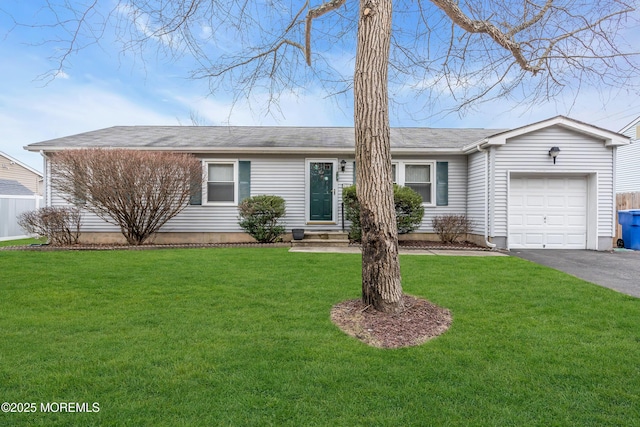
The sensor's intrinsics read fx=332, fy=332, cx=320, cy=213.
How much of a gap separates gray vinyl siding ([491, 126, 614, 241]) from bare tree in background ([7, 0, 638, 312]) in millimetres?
3979

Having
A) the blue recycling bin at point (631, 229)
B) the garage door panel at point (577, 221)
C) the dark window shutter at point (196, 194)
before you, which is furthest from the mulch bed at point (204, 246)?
the blue recycling bin at point (631, 229)

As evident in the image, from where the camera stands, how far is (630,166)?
579 inches

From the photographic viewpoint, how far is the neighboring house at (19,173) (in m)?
17.7

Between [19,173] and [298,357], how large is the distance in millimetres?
23941

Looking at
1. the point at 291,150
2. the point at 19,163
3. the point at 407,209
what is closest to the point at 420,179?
the point at 407,209

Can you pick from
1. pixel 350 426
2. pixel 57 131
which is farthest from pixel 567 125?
pixel 57 131

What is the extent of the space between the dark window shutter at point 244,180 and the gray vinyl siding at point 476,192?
675cm

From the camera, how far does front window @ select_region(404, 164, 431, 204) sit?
34.0 feet

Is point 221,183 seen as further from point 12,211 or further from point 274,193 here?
point 12,211

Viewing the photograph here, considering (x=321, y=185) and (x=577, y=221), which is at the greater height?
(x=321, y=185)

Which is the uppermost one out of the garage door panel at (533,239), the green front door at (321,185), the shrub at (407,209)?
the green front door at (321,185)

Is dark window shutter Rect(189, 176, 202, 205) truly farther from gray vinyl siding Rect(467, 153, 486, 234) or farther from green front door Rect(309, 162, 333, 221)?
gray vinyl siding Rect(467, 153, 486, 234)

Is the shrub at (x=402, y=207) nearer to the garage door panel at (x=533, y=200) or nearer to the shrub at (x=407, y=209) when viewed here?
the shrub at (x=407, y=209)

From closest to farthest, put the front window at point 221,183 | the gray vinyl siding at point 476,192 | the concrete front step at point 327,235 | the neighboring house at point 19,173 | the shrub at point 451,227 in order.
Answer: the gray vinyl siding at point 476,192 < the concrete front step at point 327,235 < the shrub at point 451,227 < the front window at point 221,183 < the neighboring house at point 19,173
